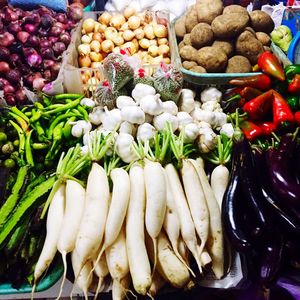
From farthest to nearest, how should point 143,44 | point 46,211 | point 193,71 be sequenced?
1. point 143,44
2. point 193,71
3. point 46,211

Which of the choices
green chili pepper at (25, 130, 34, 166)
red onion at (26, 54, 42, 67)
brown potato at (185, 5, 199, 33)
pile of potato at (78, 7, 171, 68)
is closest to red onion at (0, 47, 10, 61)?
red onion at (26, 54, 42, 67)

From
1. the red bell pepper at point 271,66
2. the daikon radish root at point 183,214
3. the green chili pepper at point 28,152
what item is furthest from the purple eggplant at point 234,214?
the green chili pepper at point 28,152

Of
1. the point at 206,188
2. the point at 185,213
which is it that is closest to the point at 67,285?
the point at 185,213

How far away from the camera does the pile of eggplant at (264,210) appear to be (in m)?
1.39

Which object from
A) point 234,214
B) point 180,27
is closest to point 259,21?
point 180,27

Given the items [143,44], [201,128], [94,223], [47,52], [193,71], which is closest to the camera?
[94,223]

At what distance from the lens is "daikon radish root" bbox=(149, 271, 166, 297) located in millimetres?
1387

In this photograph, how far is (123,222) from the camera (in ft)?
4.86

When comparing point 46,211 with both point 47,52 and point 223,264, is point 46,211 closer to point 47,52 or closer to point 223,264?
point 223,264

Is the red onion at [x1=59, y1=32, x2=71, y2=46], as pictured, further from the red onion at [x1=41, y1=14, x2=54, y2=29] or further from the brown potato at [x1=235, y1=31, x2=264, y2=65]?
the brown potato at [x1=235, y1=31, x2=264, y2=65]

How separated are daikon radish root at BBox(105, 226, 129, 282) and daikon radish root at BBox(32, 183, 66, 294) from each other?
9.1 inches

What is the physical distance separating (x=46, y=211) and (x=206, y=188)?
75cm

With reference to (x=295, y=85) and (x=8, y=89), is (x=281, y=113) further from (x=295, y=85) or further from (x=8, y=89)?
(x=8, y=89)

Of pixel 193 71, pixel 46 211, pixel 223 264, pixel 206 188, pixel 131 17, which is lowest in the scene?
pixel 223 264
